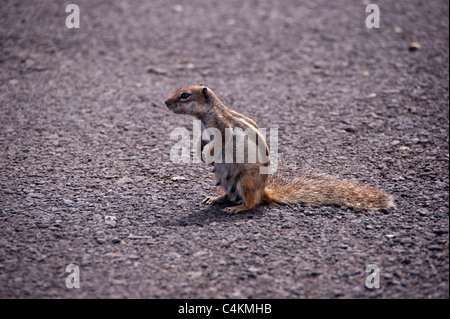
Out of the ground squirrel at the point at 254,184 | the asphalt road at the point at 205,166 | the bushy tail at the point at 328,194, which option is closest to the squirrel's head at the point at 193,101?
the ground squirrel at the point at 254,184

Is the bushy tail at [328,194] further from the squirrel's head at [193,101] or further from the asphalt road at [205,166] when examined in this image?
the squirrel's head at [193,101]

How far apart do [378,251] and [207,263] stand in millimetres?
1114

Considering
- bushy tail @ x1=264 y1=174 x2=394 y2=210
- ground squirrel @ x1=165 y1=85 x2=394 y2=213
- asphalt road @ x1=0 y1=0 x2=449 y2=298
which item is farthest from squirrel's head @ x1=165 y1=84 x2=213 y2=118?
bushy tail @ x1=264 y1=174 x2=394 y2=210

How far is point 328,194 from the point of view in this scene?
11.6ft

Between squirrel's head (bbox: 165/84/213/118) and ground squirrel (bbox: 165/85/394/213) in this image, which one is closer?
ground squirrel (bbox: 165/85/394/213)

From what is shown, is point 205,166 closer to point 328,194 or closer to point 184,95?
point 184,95

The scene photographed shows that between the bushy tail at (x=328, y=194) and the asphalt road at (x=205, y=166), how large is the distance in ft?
0.32

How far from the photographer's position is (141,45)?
6.84 metres

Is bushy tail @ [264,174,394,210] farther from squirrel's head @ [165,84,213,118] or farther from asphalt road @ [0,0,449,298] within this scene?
squirrel's head @ [165,84,213,118]

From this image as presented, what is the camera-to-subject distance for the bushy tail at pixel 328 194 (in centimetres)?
347

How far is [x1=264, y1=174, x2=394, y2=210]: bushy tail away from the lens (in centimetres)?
347

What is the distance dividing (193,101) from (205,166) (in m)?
0.80

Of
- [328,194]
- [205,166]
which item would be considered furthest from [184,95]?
[328,194]

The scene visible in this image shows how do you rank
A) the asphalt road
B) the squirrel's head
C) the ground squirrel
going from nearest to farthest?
1. the asphalt road
2. the ground squirrel
3. the squirrel's head
